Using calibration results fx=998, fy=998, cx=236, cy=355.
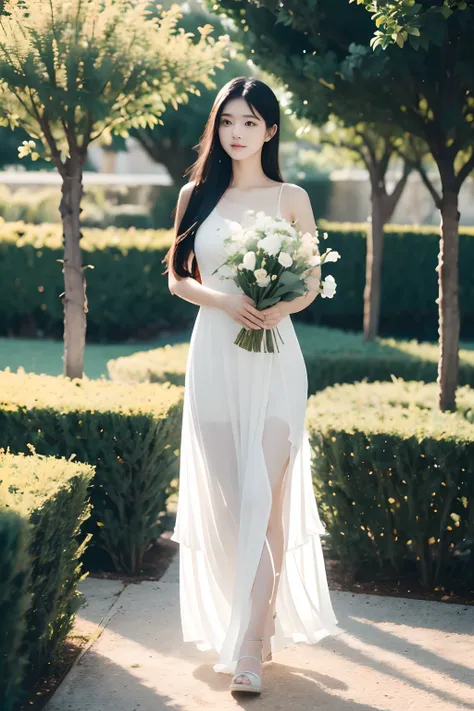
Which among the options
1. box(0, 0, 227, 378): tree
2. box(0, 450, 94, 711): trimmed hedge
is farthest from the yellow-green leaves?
box(0, 450, 94, 711): trimmed hedge

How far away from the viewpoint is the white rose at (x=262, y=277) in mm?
3611

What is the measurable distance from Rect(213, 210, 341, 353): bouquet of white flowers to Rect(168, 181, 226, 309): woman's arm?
11 centimetres

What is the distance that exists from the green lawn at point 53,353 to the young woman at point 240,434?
652 centimetres

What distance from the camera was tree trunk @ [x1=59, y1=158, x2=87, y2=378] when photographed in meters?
6.03

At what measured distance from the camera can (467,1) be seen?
4812 millimetres

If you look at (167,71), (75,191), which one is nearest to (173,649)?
(75,191)

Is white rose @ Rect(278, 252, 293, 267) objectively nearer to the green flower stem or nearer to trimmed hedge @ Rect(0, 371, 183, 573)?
the green flower stem

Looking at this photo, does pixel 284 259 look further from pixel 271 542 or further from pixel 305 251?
pixel 271 542

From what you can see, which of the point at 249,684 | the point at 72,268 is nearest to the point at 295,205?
the point at 249,684

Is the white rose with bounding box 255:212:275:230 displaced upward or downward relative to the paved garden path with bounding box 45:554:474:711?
upward

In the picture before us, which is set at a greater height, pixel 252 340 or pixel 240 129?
pixel 240 129

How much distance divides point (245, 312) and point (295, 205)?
55 centimetres

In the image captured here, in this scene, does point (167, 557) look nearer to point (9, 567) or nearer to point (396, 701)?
point (396, 701)

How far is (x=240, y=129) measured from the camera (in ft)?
13.0
